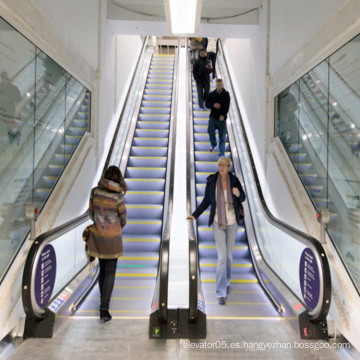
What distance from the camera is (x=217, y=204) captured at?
3.71m

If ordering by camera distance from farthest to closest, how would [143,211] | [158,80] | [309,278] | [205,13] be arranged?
[158,80], [205,13], [143,211], [309,278]

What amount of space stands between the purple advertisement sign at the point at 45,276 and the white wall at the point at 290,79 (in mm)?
2557

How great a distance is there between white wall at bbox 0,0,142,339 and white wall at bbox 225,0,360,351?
276 centimetres

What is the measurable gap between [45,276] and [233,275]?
2521 millimetres

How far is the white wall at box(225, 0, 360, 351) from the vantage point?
9.40 feet

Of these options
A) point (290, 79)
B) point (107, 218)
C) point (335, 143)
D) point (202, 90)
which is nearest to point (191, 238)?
point (107, 218)

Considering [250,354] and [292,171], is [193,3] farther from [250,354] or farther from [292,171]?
[250,354]

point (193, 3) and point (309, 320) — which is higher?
point (193, 3)

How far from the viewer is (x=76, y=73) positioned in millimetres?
4715

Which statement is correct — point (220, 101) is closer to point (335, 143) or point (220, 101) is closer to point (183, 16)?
point (183, 16)

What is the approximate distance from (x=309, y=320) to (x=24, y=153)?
2995 mm

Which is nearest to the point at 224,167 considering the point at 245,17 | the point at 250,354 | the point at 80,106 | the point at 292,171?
the point at 292,171

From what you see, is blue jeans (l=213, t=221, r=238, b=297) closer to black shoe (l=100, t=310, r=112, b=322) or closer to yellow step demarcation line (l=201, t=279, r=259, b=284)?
yellow step demarcation line (l=201, t=279, r=259, b=284)

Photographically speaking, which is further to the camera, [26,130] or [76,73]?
[76,73]
